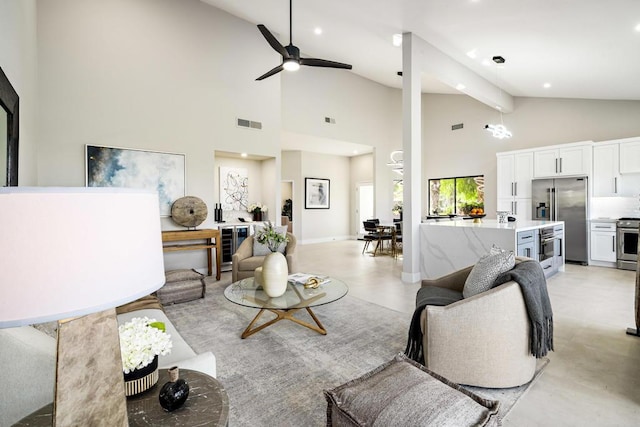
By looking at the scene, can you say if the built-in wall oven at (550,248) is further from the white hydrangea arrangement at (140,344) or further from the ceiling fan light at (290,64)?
the white hydrangea arrangement at (140,344)

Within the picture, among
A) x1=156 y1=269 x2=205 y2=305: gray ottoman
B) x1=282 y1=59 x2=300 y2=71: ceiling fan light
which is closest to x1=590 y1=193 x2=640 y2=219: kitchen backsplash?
x1=282 y1=59 x2=300 y2=71: ceiling fan light

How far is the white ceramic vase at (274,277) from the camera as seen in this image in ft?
9.52

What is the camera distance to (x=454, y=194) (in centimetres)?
923

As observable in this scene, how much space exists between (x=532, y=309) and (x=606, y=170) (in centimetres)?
603

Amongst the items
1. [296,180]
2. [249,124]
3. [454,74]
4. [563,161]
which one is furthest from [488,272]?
[296,180]

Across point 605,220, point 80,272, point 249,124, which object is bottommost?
point 605,220

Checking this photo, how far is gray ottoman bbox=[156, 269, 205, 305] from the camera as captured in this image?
394 cm

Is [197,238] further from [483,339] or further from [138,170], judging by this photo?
[483,339]

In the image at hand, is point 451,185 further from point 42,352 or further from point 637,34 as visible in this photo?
point 42,352

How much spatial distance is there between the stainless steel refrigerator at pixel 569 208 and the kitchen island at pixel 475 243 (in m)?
1.18

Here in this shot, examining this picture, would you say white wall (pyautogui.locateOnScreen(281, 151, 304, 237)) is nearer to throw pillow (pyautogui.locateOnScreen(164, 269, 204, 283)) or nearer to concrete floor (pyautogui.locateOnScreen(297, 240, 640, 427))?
concrete floor (pyautogui.locateOnScreen(297, 240, 640, 427))

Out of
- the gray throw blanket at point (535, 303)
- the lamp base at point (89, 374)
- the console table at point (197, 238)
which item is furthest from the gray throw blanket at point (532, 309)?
the console table at point (197, 238)

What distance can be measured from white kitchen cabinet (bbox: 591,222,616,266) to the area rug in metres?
5.03

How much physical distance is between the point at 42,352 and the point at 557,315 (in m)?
4.36
